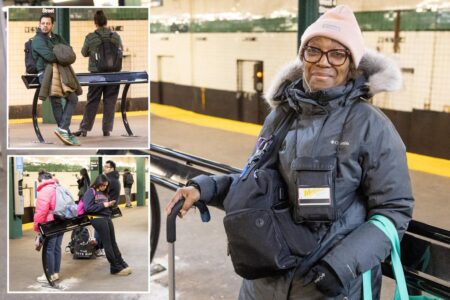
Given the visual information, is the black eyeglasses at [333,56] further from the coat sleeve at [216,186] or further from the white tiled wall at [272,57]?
the white tiled wall at [272,57]

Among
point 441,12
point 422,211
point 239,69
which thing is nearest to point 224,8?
point 239,69

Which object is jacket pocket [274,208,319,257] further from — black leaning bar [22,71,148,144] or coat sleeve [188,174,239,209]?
black leaning bar [22,71,148,144]

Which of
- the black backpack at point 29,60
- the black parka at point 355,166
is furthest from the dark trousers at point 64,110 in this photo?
the black parka at point 355,166

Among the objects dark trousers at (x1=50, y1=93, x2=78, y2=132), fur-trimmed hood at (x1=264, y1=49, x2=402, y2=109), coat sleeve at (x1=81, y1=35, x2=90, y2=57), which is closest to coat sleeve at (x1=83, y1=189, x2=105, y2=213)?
dark trousers at (x1=50, y1=93, x2=78, y2=132)

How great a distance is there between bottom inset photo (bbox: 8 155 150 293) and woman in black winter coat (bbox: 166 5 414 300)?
45 cm

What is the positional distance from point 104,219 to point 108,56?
0.55 m

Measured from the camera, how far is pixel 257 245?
156 centimetres

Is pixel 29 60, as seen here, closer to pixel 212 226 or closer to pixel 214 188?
pixel 214 188

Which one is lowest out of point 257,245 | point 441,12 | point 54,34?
point 257,245

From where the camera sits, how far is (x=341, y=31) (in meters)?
1.57

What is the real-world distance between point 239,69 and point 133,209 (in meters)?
9.35

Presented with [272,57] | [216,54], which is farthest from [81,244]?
[216,54]

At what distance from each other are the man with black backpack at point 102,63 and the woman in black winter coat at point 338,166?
502mm

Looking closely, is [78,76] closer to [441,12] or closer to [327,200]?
[327,200]
